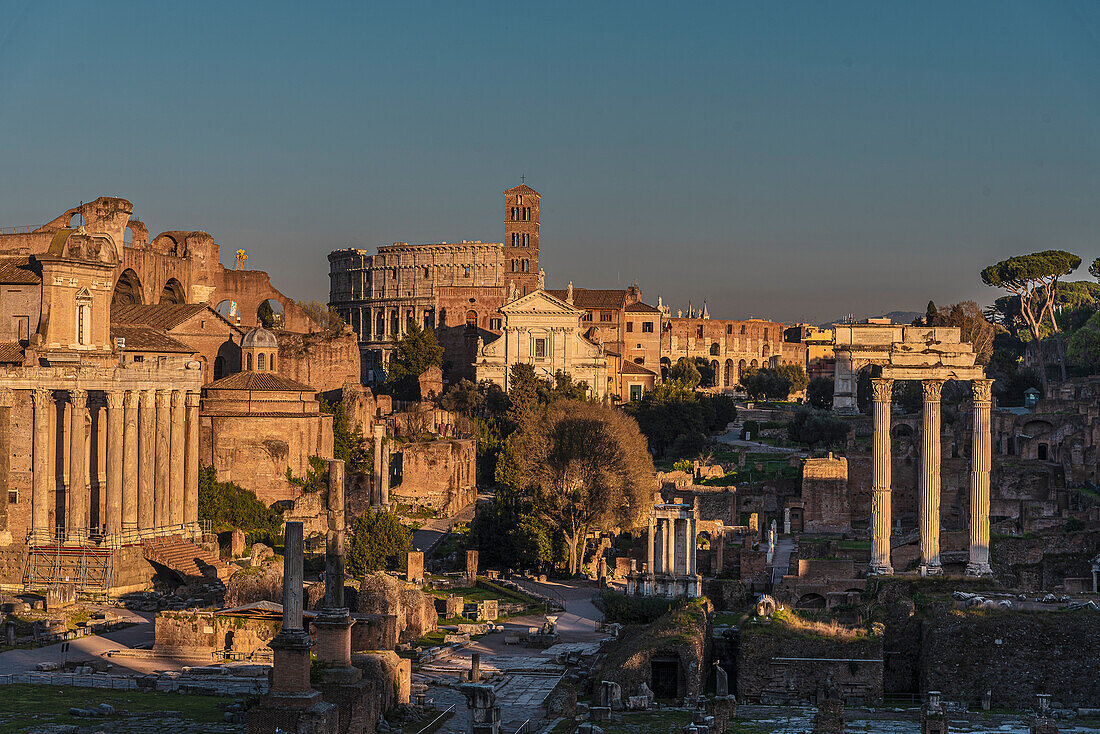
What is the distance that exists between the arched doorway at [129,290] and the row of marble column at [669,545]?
33206mm

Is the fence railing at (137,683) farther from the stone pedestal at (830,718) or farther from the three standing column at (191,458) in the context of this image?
the three standing column at (191,458)

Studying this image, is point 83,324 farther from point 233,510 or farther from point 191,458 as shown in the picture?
point 233,510

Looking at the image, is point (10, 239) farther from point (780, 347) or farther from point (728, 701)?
point (780, 347)

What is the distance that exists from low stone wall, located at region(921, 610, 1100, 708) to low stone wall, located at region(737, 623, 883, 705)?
49.9 inches

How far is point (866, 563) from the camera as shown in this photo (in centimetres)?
4672

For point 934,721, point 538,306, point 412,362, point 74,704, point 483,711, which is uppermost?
point 538,306

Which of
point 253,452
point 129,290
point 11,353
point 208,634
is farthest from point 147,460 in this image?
point 129,290

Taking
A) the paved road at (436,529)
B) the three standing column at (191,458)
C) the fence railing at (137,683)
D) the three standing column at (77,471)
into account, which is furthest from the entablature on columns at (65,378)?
the fence railing at (137,683)

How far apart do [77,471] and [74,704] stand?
1980cm

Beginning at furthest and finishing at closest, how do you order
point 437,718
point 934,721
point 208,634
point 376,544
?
1. point 376,544
2. point 208,634
3. point 437,718
4. point 934,721

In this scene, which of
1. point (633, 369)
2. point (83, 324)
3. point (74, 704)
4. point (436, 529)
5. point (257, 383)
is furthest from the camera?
point (633, 369)

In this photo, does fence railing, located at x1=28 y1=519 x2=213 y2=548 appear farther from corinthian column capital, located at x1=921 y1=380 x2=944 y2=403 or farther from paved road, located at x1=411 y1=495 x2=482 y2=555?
corinthian column capital, located at x1=921 y1=380 x2=944 y2=403

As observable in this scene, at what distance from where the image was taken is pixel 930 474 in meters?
39.6

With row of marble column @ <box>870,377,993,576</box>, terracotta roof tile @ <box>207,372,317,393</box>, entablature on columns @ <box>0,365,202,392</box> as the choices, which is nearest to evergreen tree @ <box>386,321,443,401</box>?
terracotta roof tile @ <box>207,372,317,393</box>
